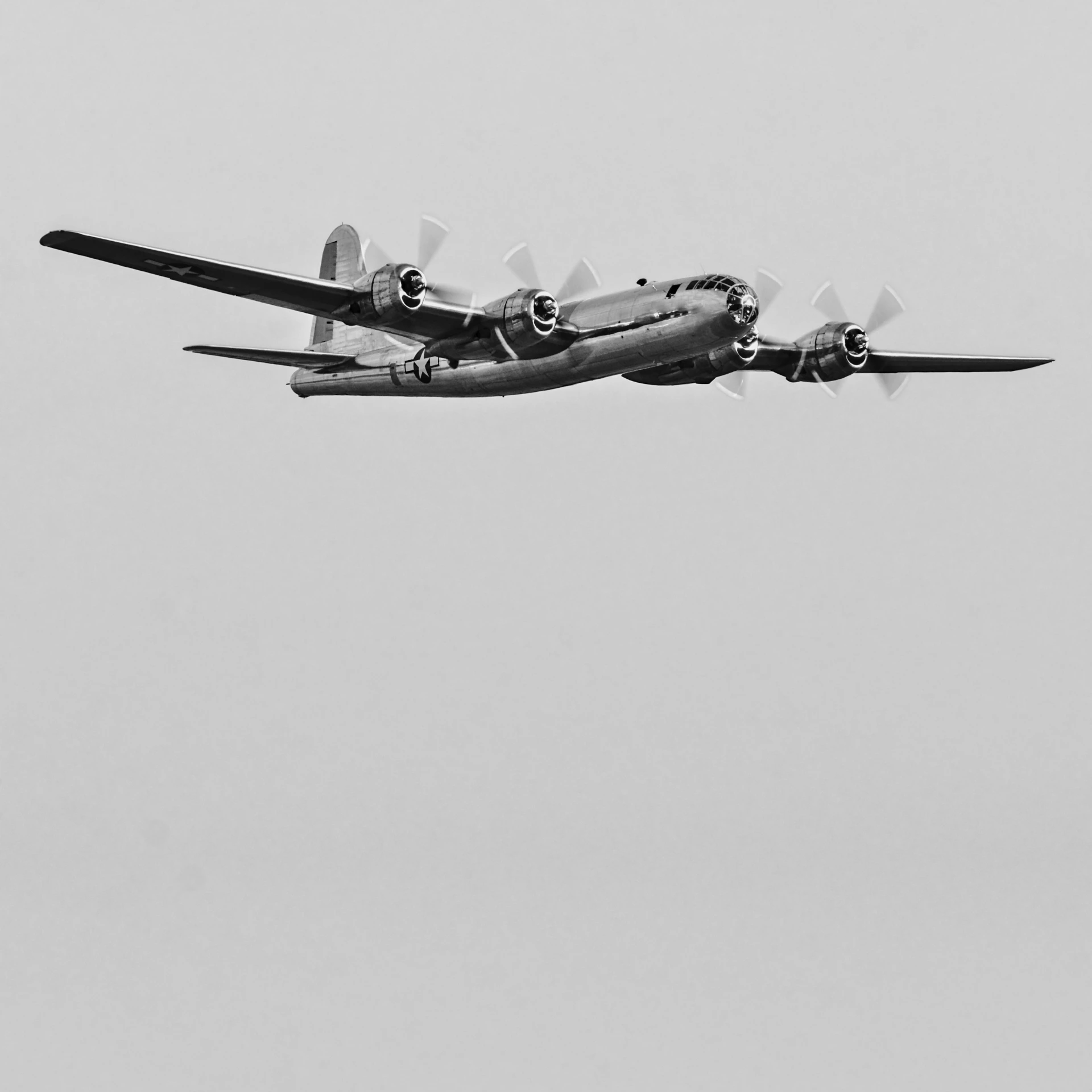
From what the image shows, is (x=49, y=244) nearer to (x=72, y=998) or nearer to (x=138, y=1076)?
(x=138, y=1076)

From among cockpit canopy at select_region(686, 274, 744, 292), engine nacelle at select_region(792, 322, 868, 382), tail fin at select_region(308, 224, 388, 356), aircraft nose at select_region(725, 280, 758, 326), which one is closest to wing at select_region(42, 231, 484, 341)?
cockpit canopy at select_region(686, 274, 744, 292)

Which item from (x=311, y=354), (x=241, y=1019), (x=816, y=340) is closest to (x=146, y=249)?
(x=311, y=354)

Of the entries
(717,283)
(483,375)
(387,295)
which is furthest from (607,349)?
(387,295)

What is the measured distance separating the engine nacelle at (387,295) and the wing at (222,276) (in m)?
0.37

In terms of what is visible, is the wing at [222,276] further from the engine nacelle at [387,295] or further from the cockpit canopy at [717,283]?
the cockpit canopy at [717,283]

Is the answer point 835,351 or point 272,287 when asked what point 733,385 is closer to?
point 835,351

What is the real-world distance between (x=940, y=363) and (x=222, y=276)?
89.1 feet

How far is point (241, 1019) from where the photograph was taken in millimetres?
83812

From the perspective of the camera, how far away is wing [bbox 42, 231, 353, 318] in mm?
33031

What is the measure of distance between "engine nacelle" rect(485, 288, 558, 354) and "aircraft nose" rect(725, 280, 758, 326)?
4.98m

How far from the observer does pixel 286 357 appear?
4447 centimetres

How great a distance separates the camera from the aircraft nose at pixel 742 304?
37.4 metres

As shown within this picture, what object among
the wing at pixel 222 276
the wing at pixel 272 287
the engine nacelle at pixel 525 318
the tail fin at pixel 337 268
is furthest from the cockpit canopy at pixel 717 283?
the tail fin at pixel 337 268

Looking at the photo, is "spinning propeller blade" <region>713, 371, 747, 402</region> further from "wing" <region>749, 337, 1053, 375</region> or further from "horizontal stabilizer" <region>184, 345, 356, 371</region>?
"horizontal stabilizer" <region>184, 345, 356, 371</region>
